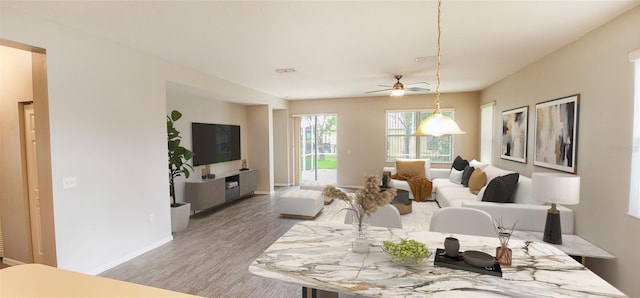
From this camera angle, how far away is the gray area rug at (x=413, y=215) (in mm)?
4339

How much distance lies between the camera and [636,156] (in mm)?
2182

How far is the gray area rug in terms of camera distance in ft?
14.2

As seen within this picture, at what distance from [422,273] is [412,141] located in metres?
6.00

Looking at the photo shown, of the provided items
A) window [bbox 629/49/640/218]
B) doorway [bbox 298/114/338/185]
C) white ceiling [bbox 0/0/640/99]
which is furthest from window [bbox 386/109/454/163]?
window [bbox 629/49/640/218]

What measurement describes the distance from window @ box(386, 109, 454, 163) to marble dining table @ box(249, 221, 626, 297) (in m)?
5.41

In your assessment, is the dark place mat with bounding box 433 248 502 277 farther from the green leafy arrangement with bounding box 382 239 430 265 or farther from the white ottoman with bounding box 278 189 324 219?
the white ottoman with bounding box 278 189 324 219

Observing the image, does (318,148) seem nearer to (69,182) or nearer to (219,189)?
(219,189)

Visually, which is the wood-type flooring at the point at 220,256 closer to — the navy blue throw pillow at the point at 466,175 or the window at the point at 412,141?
the navy blue throw pillow at the point at 466,175

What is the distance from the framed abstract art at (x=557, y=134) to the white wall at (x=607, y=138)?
8 centimetres

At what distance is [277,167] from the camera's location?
7.85 metres

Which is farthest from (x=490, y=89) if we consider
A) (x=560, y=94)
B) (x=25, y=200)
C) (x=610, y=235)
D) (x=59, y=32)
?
(x=25, y=200)

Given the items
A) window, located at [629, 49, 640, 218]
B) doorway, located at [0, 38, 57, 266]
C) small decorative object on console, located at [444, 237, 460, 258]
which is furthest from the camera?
doorway, located at [0, 38, 57, 266]

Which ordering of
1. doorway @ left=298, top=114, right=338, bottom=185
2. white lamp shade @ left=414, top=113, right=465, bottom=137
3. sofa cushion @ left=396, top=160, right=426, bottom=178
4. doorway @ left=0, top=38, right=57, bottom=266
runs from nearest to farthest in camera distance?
white lamp shade @ left=414, top=113, right=465, bottom=137 → doorway @ left=0, top=38, right=57, bottom=266 → sofa cushion @ left=396, top=160, right=426, bottom=178 → doorway @ left=298, top=114, right=338, bottom=185

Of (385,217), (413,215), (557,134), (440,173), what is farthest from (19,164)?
(440,173)
